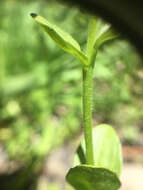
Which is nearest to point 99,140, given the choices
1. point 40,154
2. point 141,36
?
point 141,36

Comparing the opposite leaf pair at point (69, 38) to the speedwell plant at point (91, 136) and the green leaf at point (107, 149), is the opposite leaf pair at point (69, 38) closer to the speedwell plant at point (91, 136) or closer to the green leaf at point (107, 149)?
the speedwell plant at point (91, 136)

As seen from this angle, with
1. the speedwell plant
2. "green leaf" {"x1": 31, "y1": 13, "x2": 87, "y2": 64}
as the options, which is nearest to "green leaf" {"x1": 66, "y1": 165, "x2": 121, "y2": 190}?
the speedwell plant

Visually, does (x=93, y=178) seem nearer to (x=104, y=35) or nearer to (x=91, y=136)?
(x=91, y=136)

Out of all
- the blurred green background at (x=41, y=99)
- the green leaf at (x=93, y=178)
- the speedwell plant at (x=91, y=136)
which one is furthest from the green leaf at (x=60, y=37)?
the blurred green background at (x=41, y=99)

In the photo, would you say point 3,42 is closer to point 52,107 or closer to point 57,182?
point 52,107

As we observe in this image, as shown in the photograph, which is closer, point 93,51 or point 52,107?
point 93,51

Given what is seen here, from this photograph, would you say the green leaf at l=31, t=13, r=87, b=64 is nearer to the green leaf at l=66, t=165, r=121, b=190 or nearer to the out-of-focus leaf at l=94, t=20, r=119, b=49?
the out-of-focus leaf at l=94, t=20, r=119, b=49
